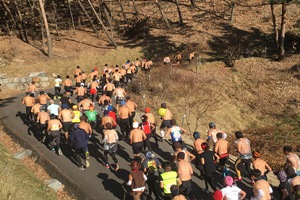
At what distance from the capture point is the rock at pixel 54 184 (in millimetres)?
10402

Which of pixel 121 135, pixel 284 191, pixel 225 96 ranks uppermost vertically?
pixel 284 191

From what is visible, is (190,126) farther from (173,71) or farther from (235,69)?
(235,69)

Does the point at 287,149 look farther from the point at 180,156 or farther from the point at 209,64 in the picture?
the point at 209,64

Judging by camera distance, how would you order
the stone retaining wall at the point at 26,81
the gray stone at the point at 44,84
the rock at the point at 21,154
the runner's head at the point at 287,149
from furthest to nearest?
1. the gray stone at the point at 44,84
2. the stone retaining wall at the point at 26,81
3. the rock at the point at 21,154
4. the runner's head at the point at 287,149

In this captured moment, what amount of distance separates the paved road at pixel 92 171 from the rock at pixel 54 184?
21cm

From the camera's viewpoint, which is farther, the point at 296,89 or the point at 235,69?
the point at 235,69

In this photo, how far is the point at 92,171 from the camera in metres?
11.2

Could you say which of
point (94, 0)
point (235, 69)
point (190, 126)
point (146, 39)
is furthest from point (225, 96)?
point (94, 0)

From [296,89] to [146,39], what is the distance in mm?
19474

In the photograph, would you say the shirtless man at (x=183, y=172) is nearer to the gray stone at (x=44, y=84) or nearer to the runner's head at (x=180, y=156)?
the runner's head at (x=180, y=156)

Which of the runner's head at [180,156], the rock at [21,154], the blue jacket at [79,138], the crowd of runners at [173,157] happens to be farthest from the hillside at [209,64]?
the rock at [21,154]

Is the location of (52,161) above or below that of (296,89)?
above

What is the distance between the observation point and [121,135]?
14711mm

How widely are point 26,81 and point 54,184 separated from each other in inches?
690
